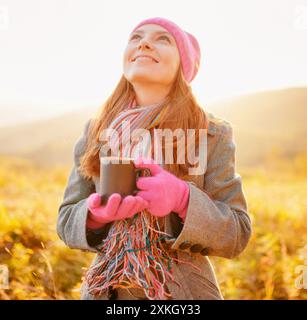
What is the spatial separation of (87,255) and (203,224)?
204 centimetres

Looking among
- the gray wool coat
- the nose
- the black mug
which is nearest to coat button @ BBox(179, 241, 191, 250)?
the gray wool coat

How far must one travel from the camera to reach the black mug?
4.42ft

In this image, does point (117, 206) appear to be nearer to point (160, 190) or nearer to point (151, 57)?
point (160, 190)

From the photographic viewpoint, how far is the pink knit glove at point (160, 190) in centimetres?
136

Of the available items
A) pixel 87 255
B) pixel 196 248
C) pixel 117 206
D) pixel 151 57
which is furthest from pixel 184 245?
pixel 87 255

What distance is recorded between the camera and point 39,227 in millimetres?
3494

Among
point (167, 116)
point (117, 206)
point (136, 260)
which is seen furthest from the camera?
point (167, 116)

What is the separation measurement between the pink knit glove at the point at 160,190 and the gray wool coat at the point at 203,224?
45mm

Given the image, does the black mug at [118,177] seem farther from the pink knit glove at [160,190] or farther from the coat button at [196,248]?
the coat button at [196,248]

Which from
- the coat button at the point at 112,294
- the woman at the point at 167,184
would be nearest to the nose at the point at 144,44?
the woman at the point at 167,184

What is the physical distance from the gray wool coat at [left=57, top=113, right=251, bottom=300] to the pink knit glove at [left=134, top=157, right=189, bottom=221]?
1.8 inches

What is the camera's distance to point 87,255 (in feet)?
10.9

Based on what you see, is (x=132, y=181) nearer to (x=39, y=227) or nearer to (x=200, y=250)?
(x=200, y=250)
